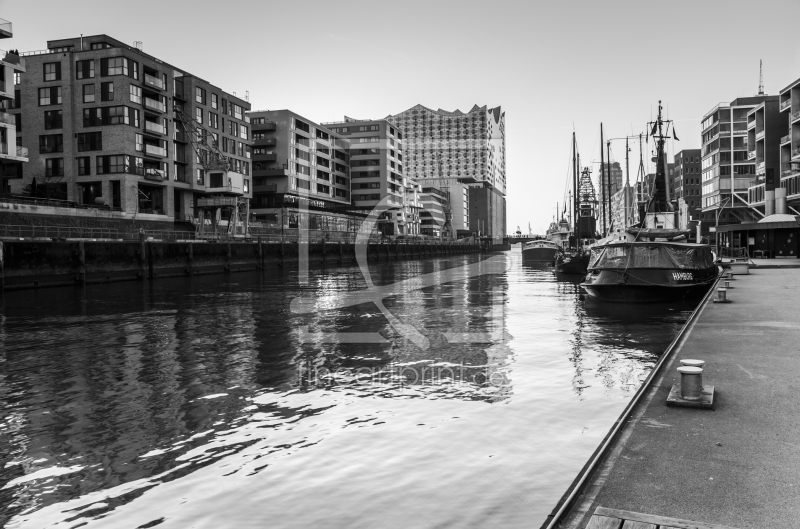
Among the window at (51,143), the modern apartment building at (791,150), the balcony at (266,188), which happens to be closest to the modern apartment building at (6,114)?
the window at (51,143)

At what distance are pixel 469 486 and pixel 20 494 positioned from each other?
219 inches

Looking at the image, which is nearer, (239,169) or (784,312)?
(784,312)

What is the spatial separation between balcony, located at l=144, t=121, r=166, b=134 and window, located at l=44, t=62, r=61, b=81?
1086cm

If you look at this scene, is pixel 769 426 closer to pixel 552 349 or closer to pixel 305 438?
pixel 305 438

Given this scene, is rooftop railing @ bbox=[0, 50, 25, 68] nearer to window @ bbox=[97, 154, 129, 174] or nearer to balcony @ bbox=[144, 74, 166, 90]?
window @ bbox=[97, 154, 129, 174]

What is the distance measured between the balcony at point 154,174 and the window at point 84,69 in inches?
478

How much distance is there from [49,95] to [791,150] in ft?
290

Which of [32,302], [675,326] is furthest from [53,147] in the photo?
[675,326]

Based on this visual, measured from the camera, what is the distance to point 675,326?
69.9 ft

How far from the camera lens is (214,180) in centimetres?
8150

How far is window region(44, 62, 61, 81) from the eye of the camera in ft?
238

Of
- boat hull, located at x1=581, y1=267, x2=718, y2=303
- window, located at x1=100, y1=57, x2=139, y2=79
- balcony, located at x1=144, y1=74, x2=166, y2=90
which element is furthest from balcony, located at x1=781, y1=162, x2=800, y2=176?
window, located at x1=100, y1=57, x2=139, y2=79

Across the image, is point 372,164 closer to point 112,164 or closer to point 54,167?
point 112,164

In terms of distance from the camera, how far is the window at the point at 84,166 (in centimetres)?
7219
